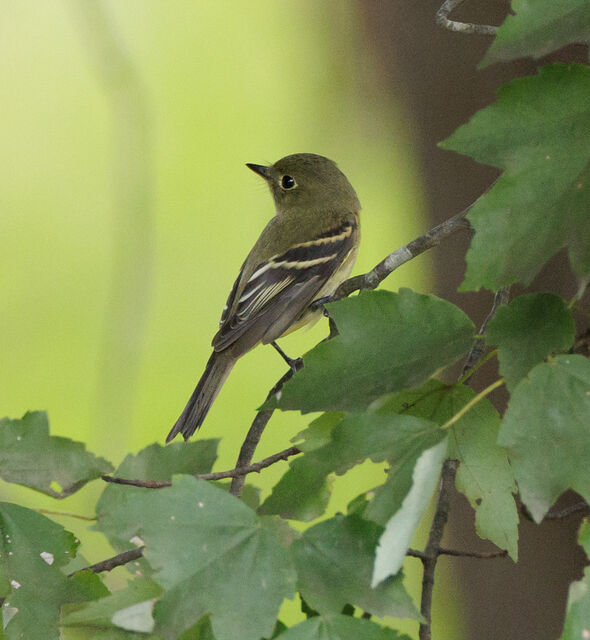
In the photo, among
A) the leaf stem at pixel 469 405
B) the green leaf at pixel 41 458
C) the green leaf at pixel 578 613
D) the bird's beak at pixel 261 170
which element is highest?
the bird's beak at pixel 261 170

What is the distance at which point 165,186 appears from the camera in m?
3.53

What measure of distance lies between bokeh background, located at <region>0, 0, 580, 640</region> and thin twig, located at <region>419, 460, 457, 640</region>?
7.00 ft

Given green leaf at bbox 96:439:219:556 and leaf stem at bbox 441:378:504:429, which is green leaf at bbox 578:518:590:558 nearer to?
leaf stem at bbox 441:378:504:429

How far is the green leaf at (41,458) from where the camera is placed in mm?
835

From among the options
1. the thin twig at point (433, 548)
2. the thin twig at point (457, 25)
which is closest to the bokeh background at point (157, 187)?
the thin twig at point (457, 25)

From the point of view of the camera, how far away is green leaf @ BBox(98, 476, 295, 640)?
601 mm

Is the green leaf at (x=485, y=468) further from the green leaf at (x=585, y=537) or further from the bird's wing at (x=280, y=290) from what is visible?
the bird's wing at (x=280, y=290)

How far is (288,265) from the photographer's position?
78.6 inches

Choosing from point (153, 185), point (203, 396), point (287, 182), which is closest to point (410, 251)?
point (203, 396)

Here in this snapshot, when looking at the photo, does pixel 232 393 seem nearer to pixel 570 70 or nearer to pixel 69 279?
pixel 69 279

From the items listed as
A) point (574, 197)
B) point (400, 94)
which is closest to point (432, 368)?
point (574, 197)

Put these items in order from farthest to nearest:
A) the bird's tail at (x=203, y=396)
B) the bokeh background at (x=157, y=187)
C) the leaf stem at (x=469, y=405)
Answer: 1. the bokeh background at (x=157, y=187)
2. the bird's tail at (x=203, y=396)
3. the leaf stem at (x=469, y=405)

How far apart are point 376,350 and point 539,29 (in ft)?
0.82

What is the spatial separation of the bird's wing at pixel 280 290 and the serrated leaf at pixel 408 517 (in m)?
1.22
